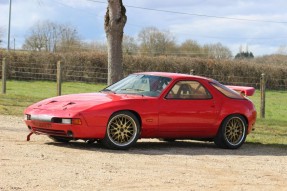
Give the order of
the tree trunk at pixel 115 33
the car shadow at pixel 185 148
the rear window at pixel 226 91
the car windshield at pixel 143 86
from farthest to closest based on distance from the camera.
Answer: the tree trunk at pixel 115 33 < the rear window at pixel 226 91 < the car windshield at pixel 143 86 < the car shadow at pixel 185 148

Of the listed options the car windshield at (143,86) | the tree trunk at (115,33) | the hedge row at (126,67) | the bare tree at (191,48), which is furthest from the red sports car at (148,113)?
the bare tree at (191,48)

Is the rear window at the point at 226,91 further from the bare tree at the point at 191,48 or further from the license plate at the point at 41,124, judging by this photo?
the bare tree at the point at 191,48

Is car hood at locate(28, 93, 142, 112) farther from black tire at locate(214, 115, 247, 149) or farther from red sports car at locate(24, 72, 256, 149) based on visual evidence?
black tire at locate(214, 115, 247, 149)

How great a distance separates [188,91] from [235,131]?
1215 mm

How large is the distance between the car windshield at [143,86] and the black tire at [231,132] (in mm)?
1361

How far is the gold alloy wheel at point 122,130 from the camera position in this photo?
9359 millimetres

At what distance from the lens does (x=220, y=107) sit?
10.5m

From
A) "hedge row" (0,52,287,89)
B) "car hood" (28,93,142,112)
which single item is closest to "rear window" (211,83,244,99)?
"car hood" (28,93,142,112)

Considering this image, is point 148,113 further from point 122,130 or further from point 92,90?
point 92,90

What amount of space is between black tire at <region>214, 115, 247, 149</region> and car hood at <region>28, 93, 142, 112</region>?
1.79 m

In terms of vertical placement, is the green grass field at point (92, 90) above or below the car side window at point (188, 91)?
→ below

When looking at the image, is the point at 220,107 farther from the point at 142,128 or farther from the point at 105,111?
the point at 105,111

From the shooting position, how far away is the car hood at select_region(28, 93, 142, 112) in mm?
9242

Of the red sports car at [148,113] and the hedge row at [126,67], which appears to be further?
the hedge row at [126,67]
